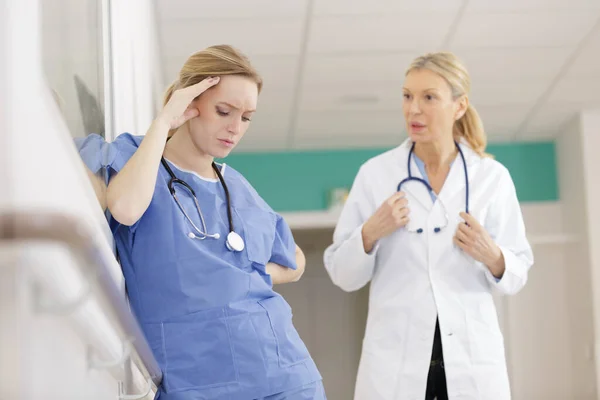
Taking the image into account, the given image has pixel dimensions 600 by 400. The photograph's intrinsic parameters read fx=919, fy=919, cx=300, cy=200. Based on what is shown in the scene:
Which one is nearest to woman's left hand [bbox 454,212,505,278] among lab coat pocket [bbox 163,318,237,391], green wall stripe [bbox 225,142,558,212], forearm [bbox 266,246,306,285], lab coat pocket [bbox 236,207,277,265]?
forearm [bbox 266,246,306,285]

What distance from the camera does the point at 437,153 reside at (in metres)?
2.49

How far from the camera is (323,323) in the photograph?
6117mm

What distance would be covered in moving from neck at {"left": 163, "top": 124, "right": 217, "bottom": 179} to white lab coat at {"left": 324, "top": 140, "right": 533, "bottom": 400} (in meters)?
0.79

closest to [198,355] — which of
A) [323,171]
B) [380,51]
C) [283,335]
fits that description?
[283,335]

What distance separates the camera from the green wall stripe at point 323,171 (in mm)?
6574

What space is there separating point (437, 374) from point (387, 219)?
0.40 meters

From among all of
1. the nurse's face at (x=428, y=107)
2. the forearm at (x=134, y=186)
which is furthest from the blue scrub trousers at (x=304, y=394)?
the nurse's face at (x=428, y=107)

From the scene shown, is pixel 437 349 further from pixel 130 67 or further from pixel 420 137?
pixel 130 67

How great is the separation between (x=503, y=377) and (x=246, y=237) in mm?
996

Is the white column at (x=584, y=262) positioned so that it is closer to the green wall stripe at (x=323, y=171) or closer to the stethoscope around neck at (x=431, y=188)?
the green wall stripe at (x=323, y=171)

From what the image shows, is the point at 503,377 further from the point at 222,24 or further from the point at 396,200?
the point at 222,24

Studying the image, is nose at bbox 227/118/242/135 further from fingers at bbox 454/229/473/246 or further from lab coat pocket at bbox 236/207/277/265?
fingers at bbox 454/229/473/246

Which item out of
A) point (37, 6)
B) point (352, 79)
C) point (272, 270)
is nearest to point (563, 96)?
point (352, 79)

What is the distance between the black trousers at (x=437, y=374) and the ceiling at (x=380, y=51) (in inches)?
84.4
